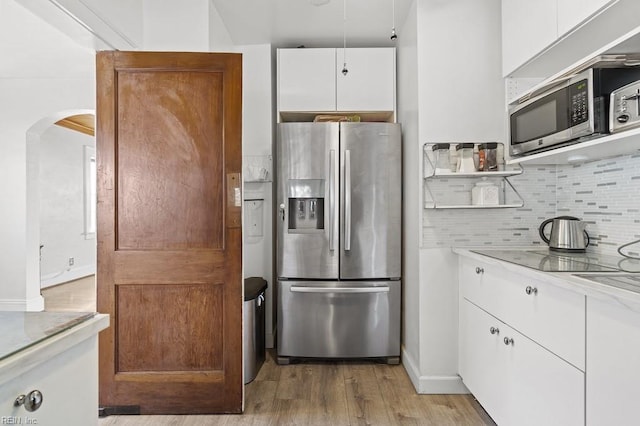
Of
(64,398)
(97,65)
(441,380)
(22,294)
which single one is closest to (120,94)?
(97,65)

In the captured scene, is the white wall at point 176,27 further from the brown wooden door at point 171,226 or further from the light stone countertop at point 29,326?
the light stone countertop at point 29,326

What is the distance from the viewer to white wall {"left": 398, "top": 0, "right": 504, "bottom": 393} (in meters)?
2.36

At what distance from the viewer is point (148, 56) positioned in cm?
215

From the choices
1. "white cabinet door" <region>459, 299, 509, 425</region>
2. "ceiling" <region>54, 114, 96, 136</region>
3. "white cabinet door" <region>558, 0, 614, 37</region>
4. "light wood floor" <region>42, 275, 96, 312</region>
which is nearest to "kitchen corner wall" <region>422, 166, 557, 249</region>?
"white cabinet door" <region>459, 299, 509, 425</region>

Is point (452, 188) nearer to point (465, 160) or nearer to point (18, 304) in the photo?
point (465, 160)

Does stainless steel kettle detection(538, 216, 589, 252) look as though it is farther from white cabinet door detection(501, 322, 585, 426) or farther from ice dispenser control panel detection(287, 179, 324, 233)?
ice dispenser control panel detection(287, 179, 324, 233)

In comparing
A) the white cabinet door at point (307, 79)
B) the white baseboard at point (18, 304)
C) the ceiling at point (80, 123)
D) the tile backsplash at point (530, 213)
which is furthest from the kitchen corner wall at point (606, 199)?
the ceiling at point (80, 123)

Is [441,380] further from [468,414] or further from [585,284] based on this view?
[585,284]

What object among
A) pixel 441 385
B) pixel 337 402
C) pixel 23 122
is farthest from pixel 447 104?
pixel 23 122

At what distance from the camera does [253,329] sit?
8.60 ft

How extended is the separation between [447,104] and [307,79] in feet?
3.95

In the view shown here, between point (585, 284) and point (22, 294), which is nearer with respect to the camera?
point (585, 284)

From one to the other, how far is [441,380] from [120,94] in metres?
2.60

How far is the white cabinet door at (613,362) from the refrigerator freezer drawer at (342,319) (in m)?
1.68
